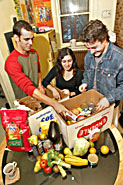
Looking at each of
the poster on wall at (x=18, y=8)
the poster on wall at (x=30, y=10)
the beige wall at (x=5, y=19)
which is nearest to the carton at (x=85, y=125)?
the beige wall at (x=5, y=19)

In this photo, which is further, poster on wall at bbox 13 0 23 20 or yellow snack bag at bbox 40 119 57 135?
poster on wall at bbox 13 0 23 20

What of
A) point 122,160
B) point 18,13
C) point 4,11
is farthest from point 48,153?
point 18,13

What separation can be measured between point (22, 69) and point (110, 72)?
101cm

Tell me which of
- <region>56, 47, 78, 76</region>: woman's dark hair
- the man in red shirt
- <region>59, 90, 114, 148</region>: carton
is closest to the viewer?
<region>59, 90, 114, 148</region>: carton

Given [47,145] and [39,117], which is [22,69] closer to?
[39,117]

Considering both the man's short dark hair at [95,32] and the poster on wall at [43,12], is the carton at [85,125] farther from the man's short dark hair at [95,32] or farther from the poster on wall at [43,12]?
the poster on wall at [43,12]

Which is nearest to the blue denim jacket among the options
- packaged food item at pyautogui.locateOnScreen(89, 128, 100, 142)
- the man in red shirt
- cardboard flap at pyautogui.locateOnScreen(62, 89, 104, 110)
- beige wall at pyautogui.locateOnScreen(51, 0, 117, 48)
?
cardboard flap at pyautogui.locateOnScreen(62, 89, 104, 110)

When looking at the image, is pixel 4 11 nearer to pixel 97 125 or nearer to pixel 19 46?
pixel 19 46

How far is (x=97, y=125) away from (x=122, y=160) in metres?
0.29

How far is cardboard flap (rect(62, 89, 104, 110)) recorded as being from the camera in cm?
119

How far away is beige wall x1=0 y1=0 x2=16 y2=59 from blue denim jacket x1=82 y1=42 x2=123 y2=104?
4.25 ft

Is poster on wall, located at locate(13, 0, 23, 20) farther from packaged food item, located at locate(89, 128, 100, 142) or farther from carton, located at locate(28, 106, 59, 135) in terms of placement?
packaged food item, located at locate(89, 128, 100, 142)

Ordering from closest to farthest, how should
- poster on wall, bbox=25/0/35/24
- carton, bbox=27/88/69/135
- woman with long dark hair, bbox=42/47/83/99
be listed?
carton, bbox=27/88/69/135 < woman with long dark hair, bbox=42/47/83/99 < poster on wall, bbox=25/0/35/24

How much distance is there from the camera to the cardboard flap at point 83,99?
1192 mm
